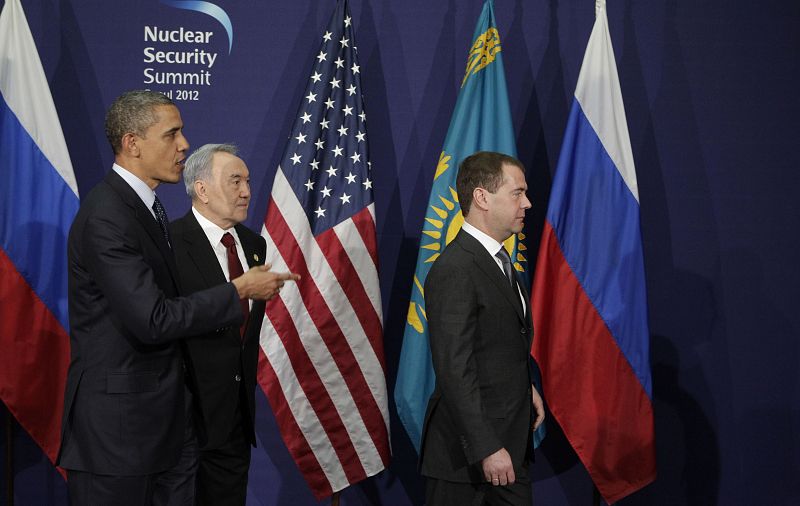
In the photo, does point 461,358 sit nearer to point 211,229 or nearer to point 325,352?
point 211,229

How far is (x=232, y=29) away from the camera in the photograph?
3.83m

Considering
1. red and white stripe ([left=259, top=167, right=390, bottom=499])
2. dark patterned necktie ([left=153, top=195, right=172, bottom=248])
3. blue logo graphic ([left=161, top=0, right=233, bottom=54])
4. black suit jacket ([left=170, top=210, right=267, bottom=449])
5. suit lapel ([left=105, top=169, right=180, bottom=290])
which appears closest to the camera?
suit lapel ([left=105, top=169, right=180, bottom=290])

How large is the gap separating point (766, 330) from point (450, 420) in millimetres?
2274

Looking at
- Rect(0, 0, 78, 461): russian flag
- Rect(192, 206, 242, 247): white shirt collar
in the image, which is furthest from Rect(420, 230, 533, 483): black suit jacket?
Rect(0, 0, 78, 461): russian flag

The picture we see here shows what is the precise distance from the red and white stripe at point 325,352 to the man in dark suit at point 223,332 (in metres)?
0.50

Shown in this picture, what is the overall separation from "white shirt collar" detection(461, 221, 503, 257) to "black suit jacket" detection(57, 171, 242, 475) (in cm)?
75

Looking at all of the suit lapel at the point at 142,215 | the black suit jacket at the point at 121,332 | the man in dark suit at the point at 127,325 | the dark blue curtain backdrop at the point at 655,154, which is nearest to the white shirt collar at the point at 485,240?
the man in dark suit at the point at 127,325

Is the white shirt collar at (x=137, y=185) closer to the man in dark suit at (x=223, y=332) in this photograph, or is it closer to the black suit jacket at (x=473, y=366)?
the man in dark suit at (x=223, y=332)

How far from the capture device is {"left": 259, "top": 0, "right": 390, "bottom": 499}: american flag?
3.40m

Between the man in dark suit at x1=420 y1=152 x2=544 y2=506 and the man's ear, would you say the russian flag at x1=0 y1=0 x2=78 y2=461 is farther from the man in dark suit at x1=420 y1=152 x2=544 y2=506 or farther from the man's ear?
the man in dark suit at x1=420 y1=152 x2=544 y2=506

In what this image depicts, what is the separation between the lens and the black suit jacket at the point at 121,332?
1.92 metres

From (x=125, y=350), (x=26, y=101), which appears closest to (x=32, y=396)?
(x=26, y=101)

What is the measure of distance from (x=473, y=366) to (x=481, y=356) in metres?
0.09

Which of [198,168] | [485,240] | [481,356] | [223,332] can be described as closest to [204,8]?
[198,168]
